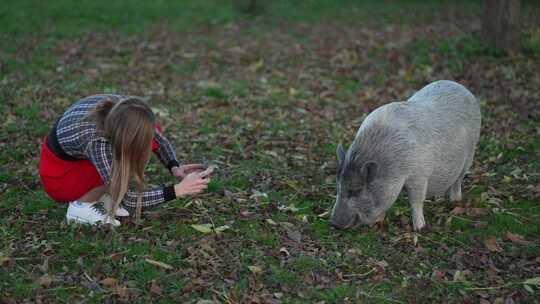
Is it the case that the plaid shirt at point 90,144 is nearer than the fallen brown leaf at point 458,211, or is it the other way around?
the plaid shirt at point 90,144

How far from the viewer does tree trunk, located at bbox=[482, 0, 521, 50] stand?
31.3 feet

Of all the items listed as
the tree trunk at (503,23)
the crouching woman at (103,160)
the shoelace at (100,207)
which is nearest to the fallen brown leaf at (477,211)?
the crouching woman at (103,160)

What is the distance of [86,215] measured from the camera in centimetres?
484

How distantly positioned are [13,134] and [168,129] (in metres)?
1.74

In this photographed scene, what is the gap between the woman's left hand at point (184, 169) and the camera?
5070 millimetres

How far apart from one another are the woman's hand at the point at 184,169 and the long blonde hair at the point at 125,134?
23.1 inches

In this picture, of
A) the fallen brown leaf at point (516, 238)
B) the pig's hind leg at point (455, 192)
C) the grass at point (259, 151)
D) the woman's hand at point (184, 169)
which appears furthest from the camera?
the pig's hind leg at point (455, 192)

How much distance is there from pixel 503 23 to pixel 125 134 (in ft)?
24.1

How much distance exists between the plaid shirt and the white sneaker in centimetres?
28

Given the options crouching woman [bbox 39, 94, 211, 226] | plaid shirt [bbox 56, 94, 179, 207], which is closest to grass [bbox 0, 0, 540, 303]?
crouching woman [bbox 39, 94, 211, 226]

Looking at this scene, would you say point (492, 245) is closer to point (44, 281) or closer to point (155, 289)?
point (155, 289)

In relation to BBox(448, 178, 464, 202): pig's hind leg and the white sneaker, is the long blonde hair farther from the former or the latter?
BBox(448, 178, 464, 202): pig's hind leg

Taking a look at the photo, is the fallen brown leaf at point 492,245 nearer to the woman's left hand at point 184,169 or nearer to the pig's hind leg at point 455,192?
the pig's hind leg at point 455,192

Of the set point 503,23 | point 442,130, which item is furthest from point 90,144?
point 503,23
